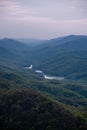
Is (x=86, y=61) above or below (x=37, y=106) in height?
below

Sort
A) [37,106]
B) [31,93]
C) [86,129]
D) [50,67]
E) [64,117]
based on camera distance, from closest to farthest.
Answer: [86,129], [64,117], [37,106], [31,93], [50,67]

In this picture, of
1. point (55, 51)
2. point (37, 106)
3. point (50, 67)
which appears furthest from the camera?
point (55, 51)

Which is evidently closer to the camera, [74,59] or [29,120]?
[29,120]

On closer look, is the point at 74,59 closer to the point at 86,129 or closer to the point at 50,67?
the point at 50,67

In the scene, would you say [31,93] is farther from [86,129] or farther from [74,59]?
[74,59]

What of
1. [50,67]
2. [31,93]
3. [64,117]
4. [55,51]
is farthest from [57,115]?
[55,51]

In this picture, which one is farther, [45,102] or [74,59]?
[74,59]

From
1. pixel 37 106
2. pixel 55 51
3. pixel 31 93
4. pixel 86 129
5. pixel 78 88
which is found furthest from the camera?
pixel 55 51

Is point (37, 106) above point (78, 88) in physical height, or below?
above

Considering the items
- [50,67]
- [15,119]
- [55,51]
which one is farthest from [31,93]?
[55,51]
